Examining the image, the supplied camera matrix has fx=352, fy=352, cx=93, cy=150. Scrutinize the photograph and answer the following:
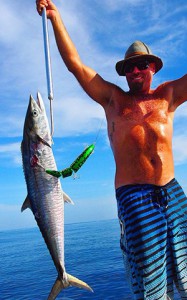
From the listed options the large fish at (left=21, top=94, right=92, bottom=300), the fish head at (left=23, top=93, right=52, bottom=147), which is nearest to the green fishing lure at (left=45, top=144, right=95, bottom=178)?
the large fish at (left=21, top=94, right=92, bottom=300)

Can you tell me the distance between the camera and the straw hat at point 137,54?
16.8 ft

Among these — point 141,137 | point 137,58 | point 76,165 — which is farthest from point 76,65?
point 76,165

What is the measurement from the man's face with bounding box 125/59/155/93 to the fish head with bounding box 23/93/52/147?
1.37 m

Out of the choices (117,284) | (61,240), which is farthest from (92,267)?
(61,240)

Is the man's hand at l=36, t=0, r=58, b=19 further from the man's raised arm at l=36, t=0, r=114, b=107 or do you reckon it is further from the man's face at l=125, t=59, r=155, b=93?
the man's face at l=125, t=59, r=155, b=93

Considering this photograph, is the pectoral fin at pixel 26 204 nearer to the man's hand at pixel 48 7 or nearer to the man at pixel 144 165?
the man at pixel 144 165

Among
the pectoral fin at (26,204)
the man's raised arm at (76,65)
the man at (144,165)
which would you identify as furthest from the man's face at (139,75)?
the pectoral fin at (26,204)

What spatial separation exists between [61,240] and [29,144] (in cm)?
137

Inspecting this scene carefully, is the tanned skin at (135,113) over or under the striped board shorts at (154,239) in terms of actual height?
over

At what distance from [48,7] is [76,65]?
922 mm

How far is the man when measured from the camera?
14.6ft

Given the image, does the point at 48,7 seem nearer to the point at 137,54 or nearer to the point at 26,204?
the point at 137,54

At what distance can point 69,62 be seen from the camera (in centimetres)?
502

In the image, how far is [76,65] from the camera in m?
5.04
